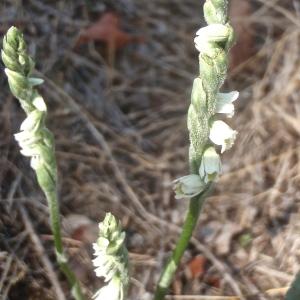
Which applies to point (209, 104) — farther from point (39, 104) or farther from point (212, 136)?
point (39, 104)

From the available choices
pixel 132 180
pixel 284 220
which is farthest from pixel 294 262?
pixel 132 180

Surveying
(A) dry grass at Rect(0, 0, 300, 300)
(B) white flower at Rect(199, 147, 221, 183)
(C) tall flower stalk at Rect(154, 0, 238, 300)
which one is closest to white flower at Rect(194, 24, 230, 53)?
(C) tall flower stalk at Rect(154, 0, 238, 300)

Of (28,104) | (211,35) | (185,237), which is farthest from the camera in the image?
(185,237)

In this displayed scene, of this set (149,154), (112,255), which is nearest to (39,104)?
(112,255)

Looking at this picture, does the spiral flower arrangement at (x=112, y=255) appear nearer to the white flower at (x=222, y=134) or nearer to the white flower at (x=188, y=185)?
the white flower at (x=188, y=185)

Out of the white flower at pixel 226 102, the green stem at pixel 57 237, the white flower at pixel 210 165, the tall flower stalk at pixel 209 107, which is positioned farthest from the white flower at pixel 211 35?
the green stem at pixel 57 237
